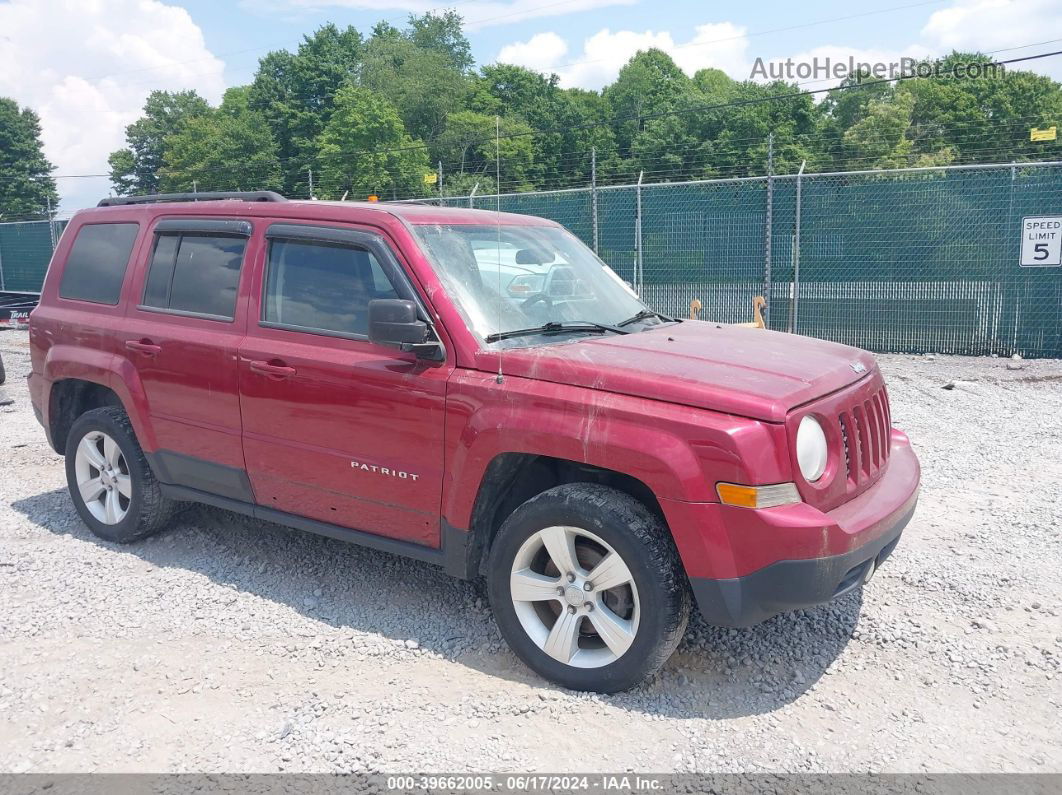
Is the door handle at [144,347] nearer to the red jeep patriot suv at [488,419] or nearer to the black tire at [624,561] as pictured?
the red jeep patriot suv at [488,419]

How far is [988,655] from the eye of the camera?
3965 mm

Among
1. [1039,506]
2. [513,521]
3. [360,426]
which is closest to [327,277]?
[360,426]

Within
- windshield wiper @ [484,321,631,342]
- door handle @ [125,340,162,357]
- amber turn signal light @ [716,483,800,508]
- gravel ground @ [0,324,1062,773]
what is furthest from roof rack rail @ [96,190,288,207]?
amber turn signal light @ [716,483,800,508]

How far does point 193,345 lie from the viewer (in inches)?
190

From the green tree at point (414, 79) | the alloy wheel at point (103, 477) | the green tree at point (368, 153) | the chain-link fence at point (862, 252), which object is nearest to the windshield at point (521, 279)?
the alloy wheel at point (103, 477)

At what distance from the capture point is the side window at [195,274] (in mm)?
4836

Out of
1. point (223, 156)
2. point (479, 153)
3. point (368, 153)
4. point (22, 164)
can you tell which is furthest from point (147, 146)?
point (479, 153)

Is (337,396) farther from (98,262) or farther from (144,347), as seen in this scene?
(98,262)

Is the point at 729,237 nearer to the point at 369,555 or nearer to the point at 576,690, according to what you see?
the point at 369,555

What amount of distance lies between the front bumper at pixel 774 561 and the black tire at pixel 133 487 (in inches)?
136

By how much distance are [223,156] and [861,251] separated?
49.2m

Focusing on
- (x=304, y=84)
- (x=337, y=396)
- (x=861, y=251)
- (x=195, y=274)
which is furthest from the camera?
(x=304, y=84)

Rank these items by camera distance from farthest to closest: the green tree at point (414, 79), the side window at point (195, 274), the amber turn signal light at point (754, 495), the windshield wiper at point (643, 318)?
the green tree at point (414, 79), the side window at point (195, 274), the windshield wiper at point (643, 318), the amber turn signal light at point (754, 495)

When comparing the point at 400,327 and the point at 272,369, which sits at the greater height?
the point at 400,327
